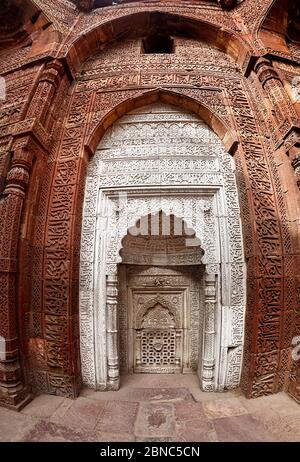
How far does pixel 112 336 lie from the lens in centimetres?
277

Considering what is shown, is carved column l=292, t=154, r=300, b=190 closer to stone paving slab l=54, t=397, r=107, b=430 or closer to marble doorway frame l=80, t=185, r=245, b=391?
marble doorway frame l=80, t=185, r=245, b=391

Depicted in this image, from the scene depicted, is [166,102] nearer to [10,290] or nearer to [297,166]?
[297,166]

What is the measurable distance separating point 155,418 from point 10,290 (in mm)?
2078

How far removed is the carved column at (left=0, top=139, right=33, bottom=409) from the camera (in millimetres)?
2365

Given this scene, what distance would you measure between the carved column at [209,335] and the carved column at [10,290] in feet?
6.83

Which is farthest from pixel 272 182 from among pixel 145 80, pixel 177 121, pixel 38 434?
pixel 38 434

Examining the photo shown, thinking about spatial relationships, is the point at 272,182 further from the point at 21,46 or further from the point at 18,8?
the point at 18,8

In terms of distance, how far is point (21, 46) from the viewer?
4.01 m

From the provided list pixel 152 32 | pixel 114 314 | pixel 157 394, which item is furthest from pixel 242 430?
→ pixel 152 32

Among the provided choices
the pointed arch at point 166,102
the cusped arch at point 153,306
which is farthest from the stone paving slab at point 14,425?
the pointed arch at point 166,102

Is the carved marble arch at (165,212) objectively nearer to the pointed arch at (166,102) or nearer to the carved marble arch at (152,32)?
the pointed arch at (166,102)

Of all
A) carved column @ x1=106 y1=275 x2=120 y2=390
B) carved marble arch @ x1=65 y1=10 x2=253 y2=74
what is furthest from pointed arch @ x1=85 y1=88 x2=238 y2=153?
carved column @ x1=106 y1=275 x2=120 y2=390

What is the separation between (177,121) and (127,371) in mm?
3775

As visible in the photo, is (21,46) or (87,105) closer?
(87,105)
